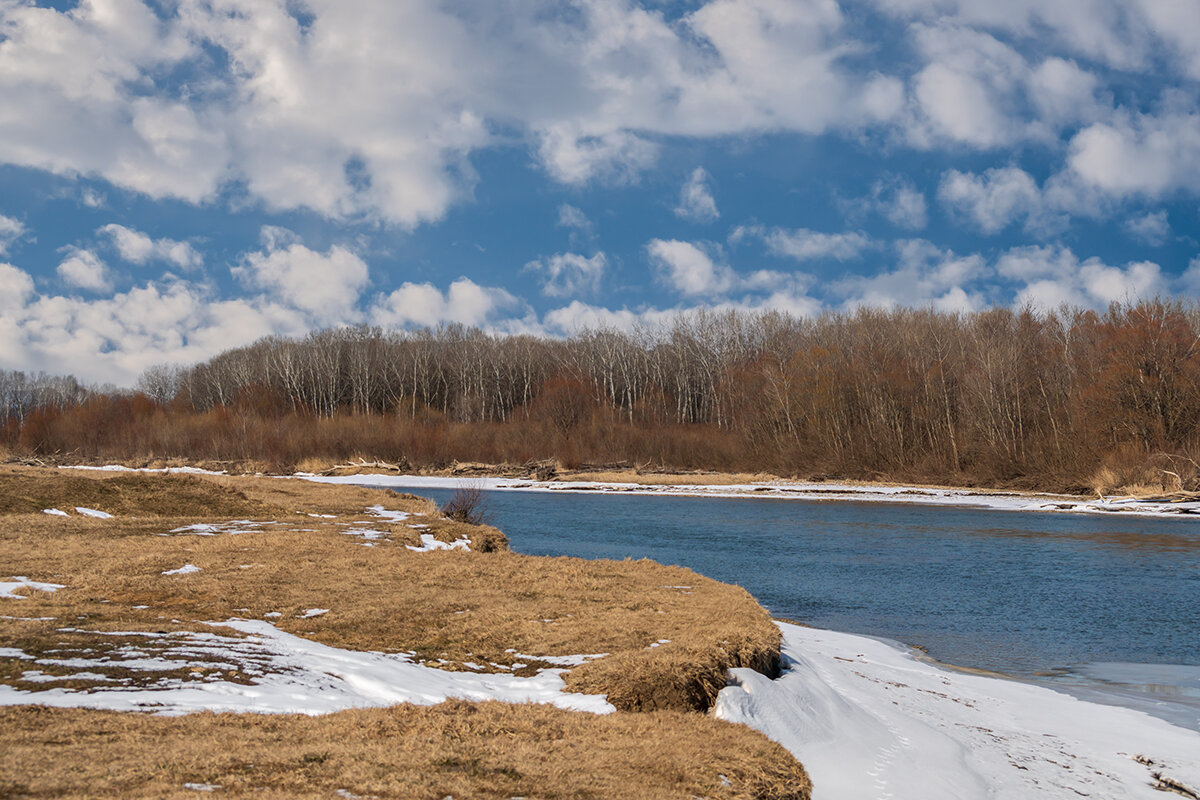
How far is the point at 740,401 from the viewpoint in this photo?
6412 centimetres

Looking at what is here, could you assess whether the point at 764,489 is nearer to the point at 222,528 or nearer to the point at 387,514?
the point at 387,514

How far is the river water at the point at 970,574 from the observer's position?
11555 mm

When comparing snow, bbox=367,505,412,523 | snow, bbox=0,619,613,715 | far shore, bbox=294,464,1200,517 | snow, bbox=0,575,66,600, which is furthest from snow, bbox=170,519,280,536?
far shore, bbox=294,464,1200,517

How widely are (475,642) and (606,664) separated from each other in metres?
1.64

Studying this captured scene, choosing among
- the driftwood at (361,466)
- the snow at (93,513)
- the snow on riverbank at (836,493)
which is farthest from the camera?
the driftwood at (361,466)

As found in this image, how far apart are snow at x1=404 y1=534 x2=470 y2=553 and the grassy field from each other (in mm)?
163

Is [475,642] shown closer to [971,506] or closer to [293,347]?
[971,506]

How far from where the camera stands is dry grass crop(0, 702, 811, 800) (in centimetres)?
359

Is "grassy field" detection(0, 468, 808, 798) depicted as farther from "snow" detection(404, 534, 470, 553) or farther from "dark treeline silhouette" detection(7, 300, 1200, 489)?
"dark treeline silhouette" detection(7, 300, 1200, 489)

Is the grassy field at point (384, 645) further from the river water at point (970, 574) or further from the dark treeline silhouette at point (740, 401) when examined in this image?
the dark treeline silhouette at point (740, 401)

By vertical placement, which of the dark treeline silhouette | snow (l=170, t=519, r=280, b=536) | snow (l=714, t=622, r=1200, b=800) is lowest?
snow (l=714, t=622, r=1200, b=800)

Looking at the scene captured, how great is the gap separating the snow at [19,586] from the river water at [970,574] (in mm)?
10755

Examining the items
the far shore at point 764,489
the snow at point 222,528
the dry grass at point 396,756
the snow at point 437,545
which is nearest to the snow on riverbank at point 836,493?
the far shore at point 764,489

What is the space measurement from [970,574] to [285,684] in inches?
688
